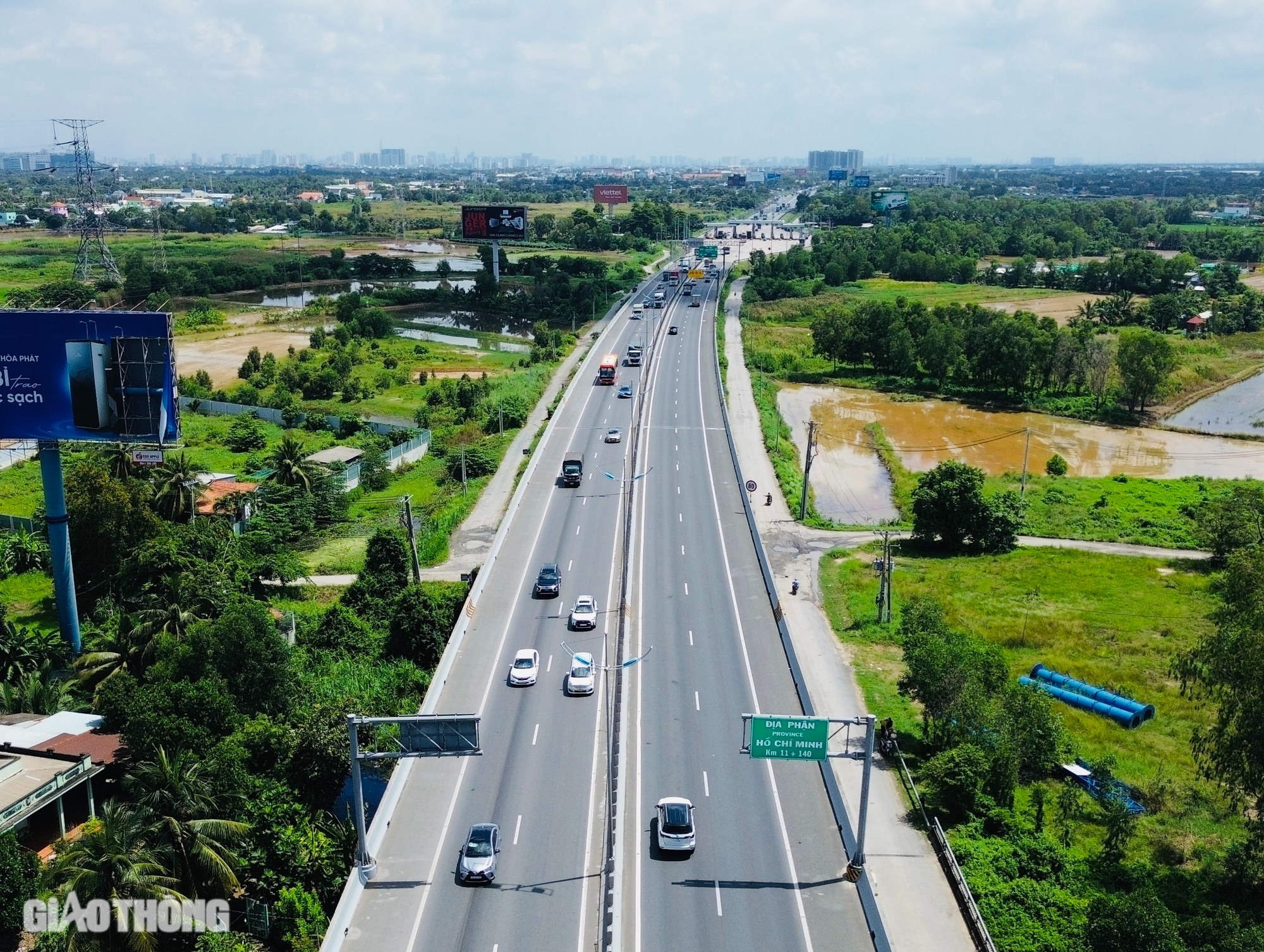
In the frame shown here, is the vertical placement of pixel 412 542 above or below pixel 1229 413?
above

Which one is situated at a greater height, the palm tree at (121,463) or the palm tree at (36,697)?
the palm tree at (121,463)

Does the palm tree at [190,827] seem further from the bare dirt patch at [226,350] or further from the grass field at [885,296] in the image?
the grass field at [885,296]

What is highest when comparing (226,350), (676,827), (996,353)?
(996,353)

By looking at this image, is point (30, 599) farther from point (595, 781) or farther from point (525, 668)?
point (595, 781)

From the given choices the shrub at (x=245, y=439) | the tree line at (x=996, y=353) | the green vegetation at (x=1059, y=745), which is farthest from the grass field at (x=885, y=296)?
the green vegetation at (x=1059, y=745)

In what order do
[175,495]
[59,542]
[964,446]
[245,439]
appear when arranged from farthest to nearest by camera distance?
1. [964,446]
2. [245,439]
3. [175,495]
4. [59,542]

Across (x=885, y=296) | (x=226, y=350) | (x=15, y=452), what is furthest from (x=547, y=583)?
(x=885, y=296)

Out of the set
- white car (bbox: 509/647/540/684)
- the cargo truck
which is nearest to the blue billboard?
white car (bbox: 509/647/540/684)
